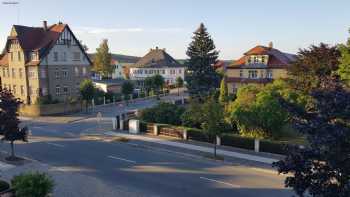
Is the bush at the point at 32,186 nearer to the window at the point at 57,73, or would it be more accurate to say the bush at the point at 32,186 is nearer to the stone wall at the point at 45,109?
the stone wall at the point at 45,109

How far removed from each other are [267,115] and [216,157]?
6.49 metres

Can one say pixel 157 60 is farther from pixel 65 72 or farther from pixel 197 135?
pixel 197 135

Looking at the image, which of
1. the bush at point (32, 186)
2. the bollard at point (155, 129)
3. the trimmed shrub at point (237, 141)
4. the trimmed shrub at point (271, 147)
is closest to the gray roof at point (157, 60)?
the bollard at point (155, 129)

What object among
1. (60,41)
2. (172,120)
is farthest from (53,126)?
(60,41)

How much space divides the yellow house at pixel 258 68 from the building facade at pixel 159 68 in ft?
106

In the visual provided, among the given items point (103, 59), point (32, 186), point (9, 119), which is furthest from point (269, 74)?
point (103, 59)

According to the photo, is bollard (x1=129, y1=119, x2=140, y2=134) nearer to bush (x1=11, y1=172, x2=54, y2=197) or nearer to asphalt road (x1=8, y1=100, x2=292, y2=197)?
asphalt road (x1=8, y1=100, x2=292, y2=197)

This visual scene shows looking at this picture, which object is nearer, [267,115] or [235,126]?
[267,115]

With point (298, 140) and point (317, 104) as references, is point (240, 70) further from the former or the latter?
point (317, 104)

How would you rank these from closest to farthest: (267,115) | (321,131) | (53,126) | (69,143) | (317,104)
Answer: (321,131)
(317,104)
(267,115)
(69,143)
(53,126)

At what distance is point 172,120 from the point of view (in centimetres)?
3362

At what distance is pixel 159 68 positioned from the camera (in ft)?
280

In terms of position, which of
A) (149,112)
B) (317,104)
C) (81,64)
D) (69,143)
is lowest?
(69,143)

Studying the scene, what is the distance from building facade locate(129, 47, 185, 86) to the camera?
85500 millimetres
